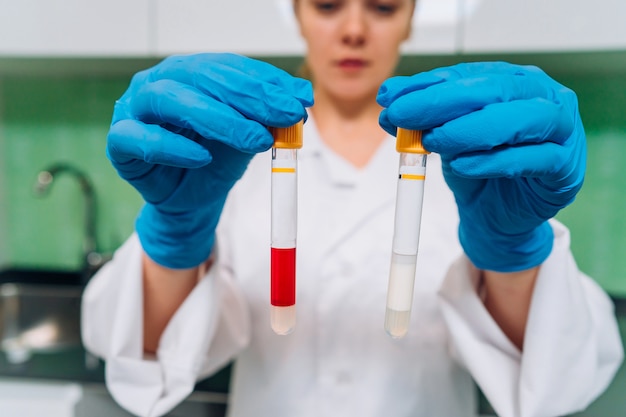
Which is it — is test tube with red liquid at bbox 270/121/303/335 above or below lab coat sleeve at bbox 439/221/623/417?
above

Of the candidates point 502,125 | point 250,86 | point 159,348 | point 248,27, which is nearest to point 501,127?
point 502,125

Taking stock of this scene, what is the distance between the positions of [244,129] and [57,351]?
3.14ft

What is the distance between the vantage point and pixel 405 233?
0.36m

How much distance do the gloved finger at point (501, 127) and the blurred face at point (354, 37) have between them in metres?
0.30

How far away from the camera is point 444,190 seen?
664mm

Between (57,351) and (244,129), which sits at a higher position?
(244,129)

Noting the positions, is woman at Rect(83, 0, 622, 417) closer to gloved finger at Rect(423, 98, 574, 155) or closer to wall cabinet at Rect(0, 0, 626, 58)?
→ gloved finger at Rect(423, 98, 574, 155)

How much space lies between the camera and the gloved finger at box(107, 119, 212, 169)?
370 millimetres

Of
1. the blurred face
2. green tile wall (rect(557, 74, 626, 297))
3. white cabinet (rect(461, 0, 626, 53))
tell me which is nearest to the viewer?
the blurred face

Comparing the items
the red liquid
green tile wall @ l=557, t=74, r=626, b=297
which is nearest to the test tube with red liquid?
the red liquid

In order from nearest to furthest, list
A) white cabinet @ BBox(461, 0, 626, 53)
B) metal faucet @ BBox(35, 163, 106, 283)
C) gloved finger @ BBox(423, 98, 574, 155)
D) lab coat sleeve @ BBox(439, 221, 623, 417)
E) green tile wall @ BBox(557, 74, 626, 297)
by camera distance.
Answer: gloved finger @ BBox(423, 98, 574, 155) < lab coat sleeve @ BBox(439, 221, 623, 417) < white cabinet @ BBox(461, 0, 626, 53) < green tile wall @ BBox(557, 74, 626, 297) < metal faucet @ BBox(35, 163, 106, 283)

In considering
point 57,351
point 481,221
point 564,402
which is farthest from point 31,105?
point 564,402

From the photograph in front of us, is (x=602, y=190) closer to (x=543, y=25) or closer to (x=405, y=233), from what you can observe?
(x=543, y=25)

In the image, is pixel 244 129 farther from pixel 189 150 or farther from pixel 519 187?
pixel 519 187
